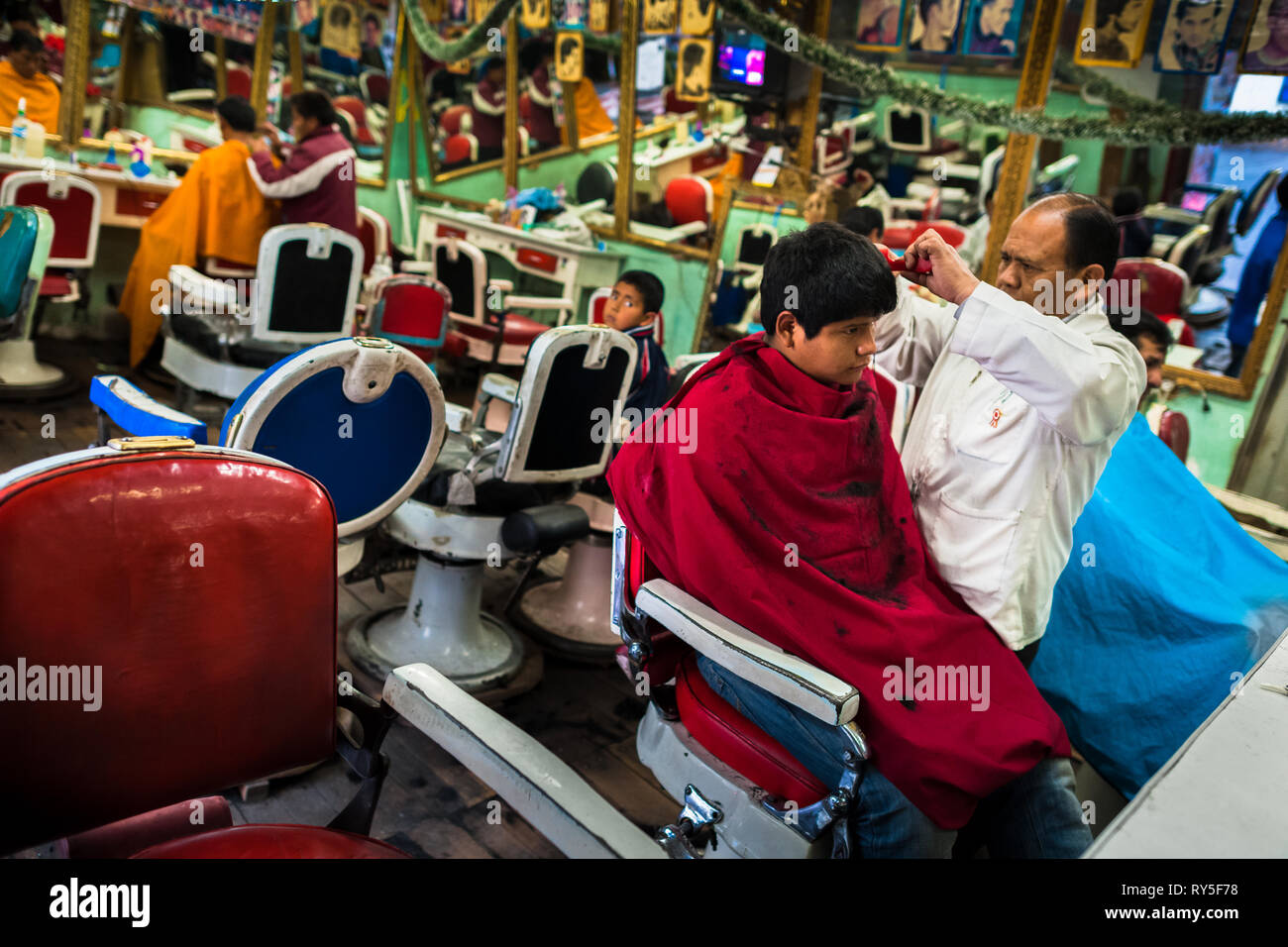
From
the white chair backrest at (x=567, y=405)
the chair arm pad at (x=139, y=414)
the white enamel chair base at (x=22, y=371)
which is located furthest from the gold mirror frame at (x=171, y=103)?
the white chair backrest at (x=567, y=405)

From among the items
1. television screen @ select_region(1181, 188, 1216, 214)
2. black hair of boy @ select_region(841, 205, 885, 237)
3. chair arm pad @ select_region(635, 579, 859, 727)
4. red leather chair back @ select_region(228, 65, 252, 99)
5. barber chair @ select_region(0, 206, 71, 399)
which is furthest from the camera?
red leather chair back @ select_region(228, 65, 252, 99)

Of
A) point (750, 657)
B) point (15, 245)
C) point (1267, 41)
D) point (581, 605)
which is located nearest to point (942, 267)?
point (750, 657)

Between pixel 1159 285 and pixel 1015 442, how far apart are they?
11.4 ft

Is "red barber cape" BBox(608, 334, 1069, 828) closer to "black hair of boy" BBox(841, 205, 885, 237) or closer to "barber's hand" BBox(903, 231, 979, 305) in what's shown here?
"barber's hand" BBox(903, 231, 979, 305)

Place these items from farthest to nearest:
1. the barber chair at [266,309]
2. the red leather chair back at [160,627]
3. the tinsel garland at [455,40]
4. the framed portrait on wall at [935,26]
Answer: the tinsel garland at [455,40], the framed portrait on wall at [935,26], the barber chair at [266,309], the red leather chair back at [160,627]

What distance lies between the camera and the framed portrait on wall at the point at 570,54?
5938mm

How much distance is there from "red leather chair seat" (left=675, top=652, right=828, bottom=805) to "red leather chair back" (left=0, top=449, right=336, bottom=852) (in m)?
0.57

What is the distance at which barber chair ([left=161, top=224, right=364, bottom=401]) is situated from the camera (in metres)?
3.17

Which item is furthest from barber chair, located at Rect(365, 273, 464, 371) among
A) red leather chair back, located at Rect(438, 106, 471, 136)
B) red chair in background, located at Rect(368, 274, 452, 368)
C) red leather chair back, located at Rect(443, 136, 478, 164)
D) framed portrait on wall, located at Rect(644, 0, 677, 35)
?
red leather chair back, located at Rect(438, 106, 471, 136)

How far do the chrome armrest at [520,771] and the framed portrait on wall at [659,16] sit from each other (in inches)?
200

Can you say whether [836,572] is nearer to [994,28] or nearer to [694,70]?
[994,28]

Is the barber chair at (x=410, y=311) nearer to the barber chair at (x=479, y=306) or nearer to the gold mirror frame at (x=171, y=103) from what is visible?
the barber chair at (x=479, y=306)

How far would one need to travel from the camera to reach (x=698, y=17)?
5.21 meters
